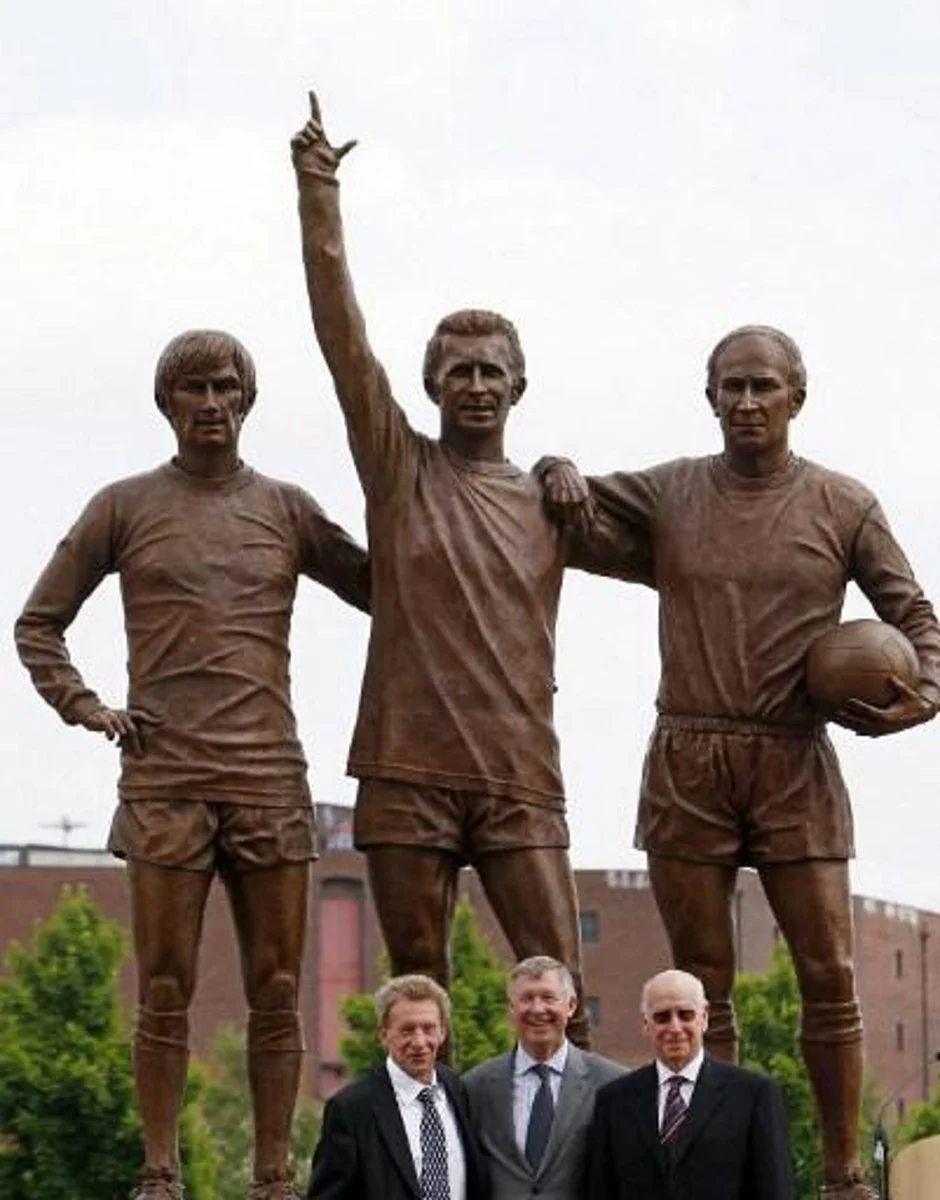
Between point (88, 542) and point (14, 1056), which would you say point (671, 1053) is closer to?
point (88, 542)

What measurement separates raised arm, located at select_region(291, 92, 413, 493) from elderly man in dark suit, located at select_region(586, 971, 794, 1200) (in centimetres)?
323

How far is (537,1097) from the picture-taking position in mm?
12914

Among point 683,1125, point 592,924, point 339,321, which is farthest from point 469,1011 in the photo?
point 683,1125

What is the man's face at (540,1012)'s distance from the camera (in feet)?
41.8

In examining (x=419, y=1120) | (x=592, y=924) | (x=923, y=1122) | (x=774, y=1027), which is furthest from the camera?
(x=592, y=924)

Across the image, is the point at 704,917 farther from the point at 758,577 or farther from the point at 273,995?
the point at 273,995

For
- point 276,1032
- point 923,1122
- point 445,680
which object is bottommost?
point 276,1032

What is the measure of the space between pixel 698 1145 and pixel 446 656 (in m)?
2.97

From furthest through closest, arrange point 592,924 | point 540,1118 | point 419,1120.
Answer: point 592,924 → point 540,1118 → point 419,1120

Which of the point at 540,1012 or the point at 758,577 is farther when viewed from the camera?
the point at 758,577

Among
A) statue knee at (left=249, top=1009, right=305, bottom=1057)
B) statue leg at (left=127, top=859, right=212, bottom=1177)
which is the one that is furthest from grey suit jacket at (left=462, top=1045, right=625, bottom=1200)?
statue leg at (left=127, top=859, right=212, bottom=1177)

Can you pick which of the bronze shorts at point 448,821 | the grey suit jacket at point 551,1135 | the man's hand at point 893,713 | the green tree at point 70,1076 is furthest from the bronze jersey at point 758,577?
the green tree at point 70,1076

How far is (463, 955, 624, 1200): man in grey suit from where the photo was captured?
41.8 ft

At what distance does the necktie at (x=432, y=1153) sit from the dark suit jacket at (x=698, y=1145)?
1.60 feet
